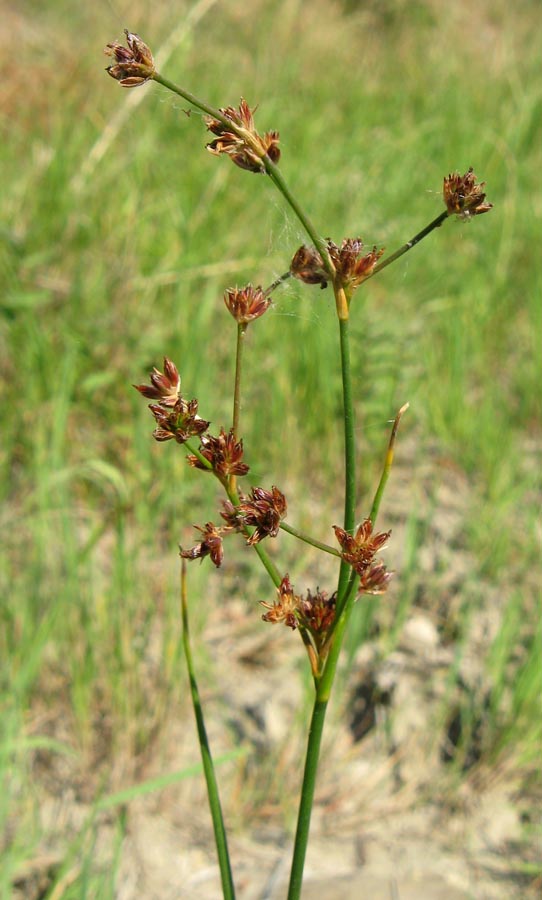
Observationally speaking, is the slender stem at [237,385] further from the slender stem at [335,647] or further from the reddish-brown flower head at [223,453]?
the slender stem at [335,647]

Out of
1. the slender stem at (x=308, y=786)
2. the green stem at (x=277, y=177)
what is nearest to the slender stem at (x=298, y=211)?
the green stem at (x=277, y=177)

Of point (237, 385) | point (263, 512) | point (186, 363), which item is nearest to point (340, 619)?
point (263, 512)

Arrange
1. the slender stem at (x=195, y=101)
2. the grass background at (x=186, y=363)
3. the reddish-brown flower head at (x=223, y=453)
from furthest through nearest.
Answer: the grass background at (x=186, y=363), the reddish-brown flower head at (x=223, y=453), the slender stem at (x=195, y=101)

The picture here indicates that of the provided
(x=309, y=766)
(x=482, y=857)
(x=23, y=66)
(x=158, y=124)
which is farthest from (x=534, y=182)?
(x=309, y=766)

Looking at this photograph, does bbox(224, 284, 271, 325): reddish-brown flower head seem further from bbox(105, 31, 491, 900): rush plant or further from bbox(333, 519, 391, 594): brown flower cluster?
bbox(333, 519, 391, 594): brown flower cluster

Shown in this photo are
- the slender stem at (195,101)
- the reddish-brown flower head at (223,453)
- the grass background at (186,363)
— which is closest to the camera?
the slender stem at (195,101)

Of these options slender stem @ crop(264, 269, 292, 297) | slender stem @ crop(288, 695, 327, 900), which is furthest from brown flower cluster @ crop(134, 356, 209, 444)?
slender stem @ crop(288, 695, 327, 900)
